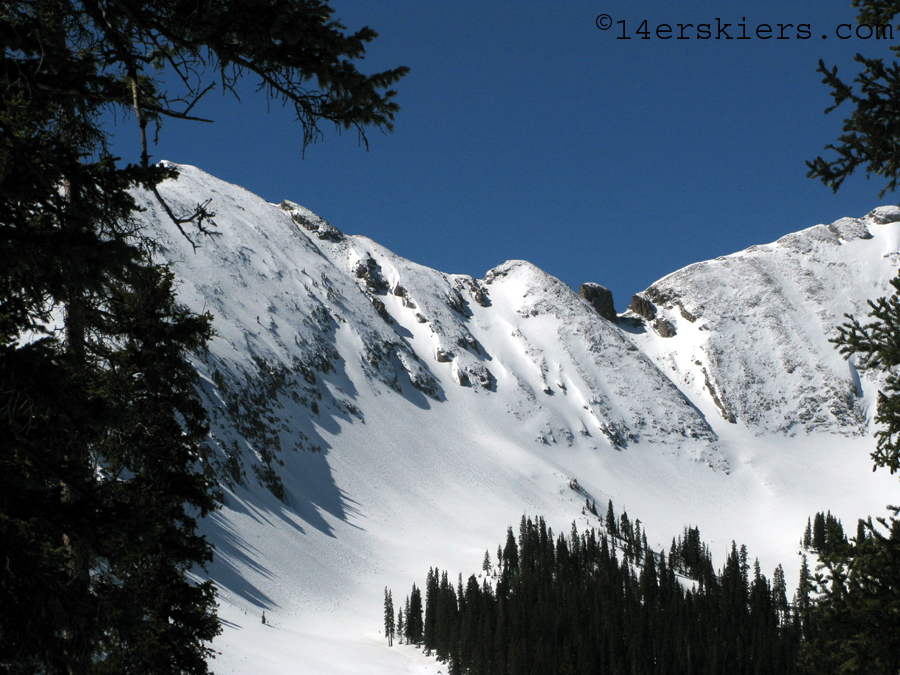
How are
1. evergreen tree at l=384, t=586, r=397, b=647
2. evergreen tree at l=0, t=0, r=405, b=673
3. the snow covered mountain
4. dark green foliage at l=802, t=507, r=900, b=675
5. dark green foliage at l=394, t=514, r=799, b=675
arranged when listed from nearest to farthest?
evergreen tree at l=0, t=0, r=405, b=673 → dark green foliage at l=802, t=507, r=900, b=675 → dark green foliage at l=394, t=514, r=799, b=675 → evergreen tree at l=384, t=586, r=397, b=647 → the snow covered mountain

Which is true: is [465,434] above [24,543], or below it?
above

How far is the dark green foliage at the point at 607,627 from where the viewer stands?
2913 inches

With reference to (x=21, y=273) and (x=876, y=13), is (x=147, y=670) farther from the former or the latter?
(x=876, y=13)

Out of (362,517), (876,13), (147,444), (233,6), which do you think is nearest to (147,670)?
(147,444)

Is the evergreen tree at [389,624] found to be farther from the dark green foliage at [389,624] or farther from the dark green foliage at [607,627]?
the dark green foliage at [607,627]

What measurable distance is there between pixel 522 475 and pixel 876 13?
535 ft

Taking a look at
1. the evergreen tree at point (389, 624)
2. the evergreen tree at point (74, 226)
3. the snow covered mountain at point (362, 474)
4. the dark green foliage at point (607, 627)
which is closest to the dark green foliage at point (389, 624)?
the evergreen tree at point (389, 624)

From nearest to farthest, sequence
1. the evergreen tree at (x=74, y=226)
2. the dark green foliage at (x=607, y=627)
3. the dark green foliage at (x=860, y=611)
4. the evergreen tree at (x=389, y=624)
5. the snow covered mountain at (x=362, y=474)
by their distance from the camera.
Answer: the evergreen tree at (x=74, y=226), the dark green foliage at (x=860, y=611), the dark green foliage at (x=607, y=627), the evergreen tree at (x=389, y=624), the snow covered mountain at (x=362, y=474)

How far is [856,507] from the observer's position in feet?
589

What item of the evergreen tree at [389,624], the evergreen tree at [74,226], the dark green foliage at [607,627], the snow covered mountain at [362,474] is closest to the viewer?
the evergreen tree at [74,226]

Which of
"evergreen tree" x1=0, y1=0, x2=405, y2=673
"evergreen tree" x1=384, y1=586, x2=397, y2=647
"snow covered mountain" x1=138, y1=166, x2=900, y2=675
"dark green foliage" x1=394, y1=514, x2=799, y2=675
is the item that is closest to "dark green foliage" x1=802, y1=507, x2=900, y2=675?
"evergreen tree" x1=0, y1=0, x2=405, y2=673

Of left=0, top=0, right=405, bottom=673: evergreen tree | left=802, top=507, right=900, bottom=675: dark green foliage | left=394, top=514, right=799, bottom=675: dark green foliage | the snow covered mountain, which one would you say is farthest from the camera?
the snow covered mountain

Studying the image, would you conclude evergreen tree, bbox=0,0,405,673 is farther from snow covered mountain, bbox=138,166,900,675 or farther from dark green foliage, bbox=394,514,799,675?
dark green foliage, bbox=394,514,799,675

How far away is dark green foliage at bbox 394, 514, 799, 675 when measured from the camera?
243 feet
